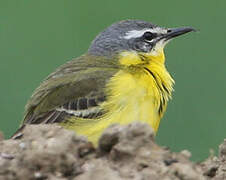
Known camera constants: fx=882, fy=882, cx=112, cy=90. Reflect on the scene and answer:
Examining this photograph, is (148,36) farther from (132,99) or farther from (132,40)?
(132,99)

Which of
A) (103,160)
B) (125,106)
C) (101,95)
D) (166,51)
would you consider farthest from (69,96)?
(166,51)

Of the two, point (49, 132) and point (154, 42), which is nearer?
point (49, 132)

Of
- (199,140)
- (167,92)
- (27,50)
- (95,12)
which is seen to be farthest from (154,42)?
(95,12)

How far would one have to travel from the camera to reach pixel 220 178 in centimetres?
612

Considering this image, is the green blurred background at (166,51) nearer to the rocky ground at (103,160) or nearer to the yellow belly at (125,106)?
the yellow belly at (125,106)

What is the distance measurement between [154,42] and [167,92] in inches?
34.2

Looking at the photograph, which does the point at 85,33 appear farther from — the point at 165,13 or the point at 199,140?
the point at 199,140

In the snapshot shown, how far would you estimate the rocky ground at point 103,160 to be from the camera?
16.5 feet

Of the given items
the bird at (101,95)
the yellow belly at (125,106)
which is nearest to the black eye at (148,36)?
the bird at (101,95)

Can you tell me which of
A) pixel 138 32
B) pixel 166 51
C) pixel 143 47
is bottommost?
pixel 166 51

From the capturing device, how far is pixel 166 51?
10938 millimetres

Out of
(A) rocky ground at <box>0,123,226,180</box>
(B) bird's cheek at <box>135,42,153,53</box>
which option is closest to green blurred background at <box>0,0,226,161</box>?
(B) bird's cheek at <box>135,42,153,53</box>

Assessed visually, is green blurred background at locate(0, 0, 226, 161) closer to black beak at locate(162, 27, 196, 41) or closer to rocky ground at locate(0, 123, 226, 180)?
black beak at locate(162, 27, 196, 41)

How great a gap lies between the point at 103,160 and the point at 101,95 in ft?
7.57
